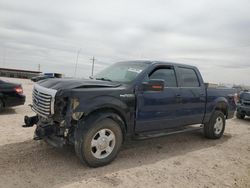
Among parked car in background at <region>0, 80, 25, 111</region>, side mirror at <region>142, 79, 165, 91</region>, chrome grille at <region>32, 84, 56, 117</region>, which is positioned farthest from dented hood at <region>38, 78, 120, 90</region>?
parked car in background at <region>0, 80, 25, 111</region>

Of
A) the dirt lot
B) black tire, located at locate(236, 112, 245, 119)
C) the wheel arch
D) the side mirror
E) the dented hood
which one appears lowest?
the dirt lot

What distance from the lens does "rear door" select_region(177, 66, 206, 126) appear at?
607 cm

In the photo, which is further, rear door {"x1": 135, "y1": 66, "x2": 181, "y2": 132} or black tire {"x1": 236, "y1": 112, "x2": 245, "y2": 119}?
black tire {"x1": 236, "y1": 112, "x2": 245, "y2": 119}

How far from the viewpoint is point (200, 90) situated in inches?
260

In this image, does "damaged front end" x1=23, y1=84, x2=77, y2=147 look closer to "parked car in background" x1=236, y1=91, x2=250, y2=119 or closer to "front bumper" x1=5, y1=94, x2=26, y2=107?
"front bumper" x1=5, y1=94, x2=26, y2=107

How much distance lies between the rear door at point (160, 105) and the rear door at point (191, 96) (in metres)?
0.20

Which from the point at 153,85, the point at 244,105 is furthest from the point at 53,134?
the point at 244,105

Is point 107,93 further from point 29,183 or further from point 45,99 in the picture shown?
point 29,183

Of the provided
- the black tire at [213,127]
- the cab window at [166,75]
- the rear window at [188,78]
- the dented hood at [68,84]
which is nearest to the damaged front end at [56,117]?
the dented hood at [68,84]

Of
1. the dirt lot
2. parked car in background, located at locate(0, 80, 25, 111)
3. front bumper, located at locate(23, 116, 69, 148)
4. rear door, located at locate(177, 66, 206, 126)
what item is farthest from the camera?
parked car in background, located at locate(0, 80, 25, 111)

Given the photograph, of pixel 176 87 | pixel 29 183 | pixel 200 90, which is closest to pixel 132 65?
pixel 176 87

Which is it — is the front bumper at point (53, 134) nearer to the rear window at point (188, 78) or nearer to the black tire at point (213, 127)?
the rear window at point (188, 78)

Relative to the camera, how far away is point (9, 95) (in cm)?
879

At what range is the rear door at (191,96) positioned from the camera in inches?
239
